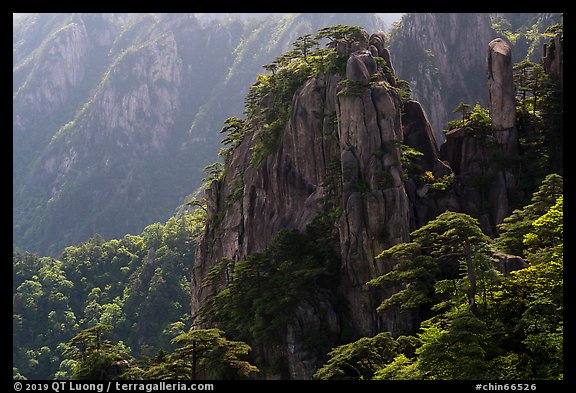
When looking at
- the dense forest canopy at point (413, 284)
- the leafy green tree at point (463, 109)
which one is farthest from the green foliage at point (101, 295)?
the leafy green tree at point (463, 109)

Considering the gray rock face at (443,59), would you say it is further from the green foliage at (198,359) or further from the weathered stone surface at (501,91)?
the green foliage at (198,359)

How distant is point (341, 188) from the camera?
4178 cm

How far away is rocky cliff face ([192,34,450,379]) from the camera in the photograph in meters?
37.8

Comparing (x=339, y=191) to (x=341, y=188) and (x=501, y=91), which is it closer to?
(x=341, y=188)

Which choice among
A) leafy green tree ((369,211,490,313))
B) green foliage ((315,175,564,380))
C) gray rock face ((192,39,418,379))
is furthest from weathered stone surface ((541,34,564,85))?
leafy green tree ((369,211,490,313))

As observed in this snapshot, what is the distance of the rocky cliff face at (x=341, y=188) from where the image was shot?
124 ft

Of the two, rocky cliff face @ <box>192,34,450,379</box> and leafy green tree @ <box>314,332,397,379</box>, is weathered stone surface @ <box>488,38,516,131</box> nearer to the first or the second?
rocky cliff face @ <box>192,34,450,379</box>

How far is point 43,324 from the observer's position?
3883 inches

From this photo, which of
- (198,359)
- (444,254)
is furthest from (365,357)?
(198,359)

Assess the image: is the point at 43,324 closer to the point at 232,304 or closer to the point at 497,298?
the point at 232,304

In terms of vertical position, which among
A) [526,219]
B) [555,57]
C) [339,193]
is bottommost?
[526,219]

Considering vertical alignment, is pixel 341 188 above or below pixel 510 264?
above

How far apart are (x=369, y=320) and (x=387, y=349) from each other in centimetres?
894

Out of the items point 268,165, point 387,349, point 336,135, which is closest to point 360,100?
point 336,135
